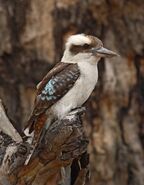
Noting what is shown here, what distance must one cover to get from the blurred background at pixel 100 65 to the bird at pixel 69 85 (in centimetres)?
287

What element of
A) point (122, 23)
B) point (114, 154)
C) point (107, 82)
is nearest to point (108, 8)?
point (122, 23)

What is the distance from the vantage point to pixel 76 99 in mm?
3707

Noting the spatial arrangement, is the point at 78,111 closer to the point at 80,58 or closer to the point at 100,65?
the point at 80,58

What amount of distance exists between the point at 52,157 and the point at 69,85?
49 centimetres

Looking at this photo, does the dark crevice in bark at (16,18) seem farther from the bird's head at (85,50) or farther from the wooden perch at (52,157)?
the wooden perch at (52,157)

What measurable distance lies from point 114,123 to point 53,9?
117cm

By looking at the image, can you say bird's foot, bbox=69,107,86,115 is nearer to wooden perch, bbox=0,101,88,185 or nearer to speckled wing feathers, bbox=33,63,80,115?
wooden perch, bbox=0,101,88,185

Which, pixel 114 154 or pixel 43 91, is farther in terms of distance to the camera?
pixel 114 154

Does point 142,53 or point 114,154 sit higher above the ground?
point 142,53

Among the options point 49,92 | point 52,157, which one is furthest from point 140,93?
point 52,157

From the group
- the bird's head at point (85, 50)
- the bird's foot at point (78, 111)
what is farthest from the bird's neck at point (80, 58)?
the bird's foot at point (78, 111)

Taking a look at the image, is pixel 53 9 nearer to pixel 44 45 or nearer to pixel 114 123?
pixel 44 45

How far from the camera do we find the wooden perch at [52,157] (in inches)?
131

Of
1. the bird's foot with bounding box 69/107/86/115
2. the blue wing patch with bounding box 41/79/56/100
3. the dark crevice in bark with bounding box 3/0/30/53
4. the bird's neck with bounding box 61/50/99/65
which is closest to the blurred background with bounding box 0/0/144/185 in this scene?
the dark crevice in bark with bounding box 3/0/30/53
